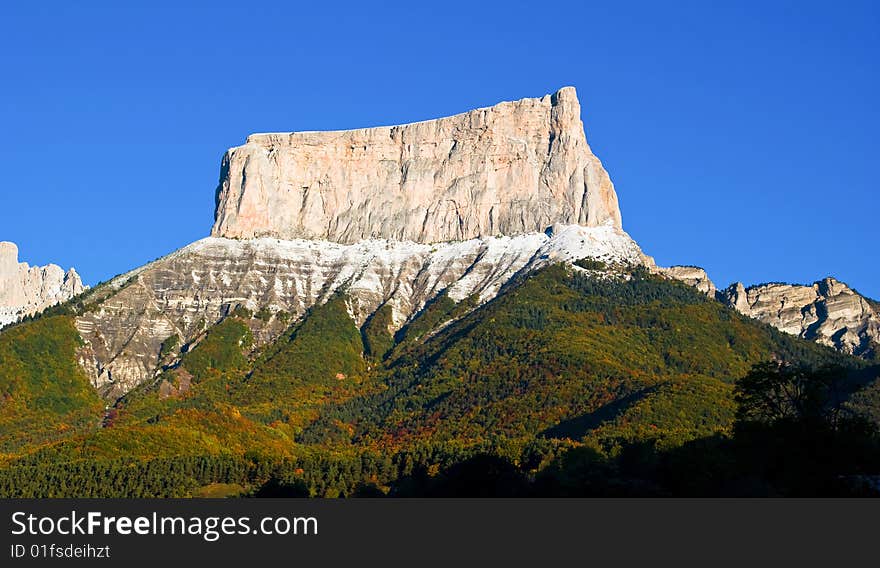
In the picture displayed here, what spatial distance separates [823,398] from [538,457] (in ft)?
167

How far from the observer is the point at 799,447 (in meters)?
128

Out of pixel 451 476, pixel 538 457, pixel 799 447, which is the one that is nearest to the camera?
pixel 799 447
